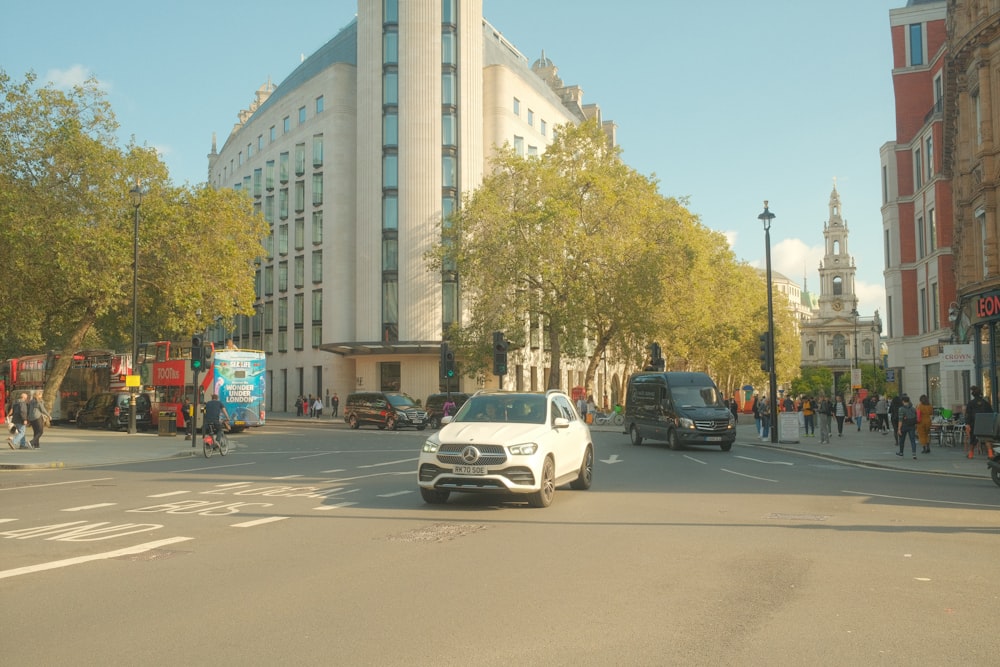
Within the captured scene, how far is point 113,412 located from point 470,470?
116 feet

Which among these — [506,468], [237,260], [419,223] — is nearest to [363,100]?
[419,223]

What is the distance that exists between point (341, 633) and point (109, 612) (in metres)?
Answer: 1.90

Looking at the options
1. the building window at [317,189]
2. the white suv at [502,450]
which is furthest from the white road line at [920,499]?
the building window at [317,189]

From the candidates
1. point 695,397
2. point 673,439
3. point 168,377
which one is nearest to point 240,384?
point 168,377

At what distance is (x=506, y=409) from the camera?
13.4 metres

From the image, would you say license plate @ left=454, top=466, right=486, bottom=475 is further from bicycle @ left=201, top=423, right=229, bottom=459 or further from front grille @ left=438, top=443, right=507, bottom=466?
bicycle @ left=201, top=423, right=229, bottom=459

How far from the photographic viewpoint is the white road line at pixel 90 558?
26.5 ft

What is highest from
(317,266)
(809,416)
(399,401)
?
(317,266)

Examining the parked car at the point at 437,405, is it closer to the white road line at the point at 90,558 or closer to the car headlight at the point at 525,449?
the car headlight at the point at 525,449

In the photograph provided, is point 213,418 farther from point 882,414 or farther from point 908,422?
point 882,414

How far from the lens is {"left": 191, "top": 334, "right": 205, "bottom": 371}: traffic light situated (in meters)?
28.1

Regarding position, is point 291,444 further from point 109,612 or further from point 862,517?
point 109,612

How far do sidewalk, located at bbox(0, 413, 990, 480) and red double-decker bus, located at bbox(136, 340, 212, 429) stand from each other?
13.7 ft

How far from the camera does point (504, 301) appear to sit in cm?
4881
